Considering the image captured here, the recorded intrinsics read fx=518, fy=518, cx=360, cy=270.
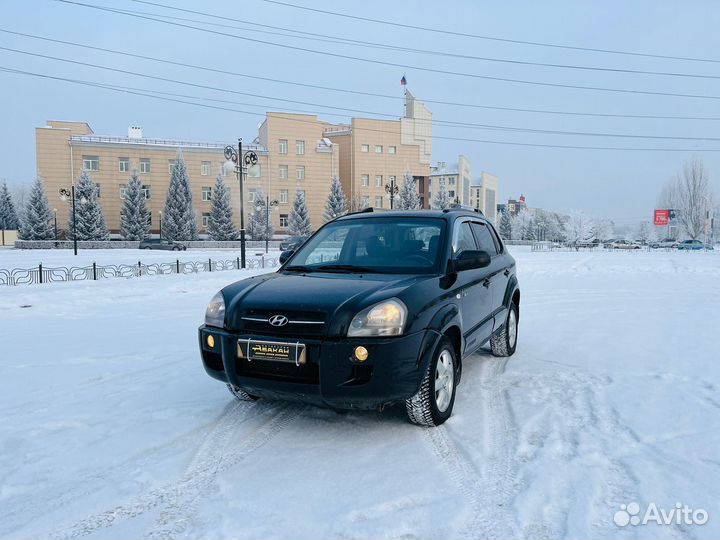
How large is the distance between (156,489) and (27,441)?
1.44 m

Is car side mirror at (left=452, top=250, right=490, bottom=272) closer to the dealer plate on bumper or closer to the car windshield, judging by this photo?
the car windshield

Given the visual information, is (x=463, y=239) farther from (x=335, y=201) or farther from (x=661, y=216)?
(x=661, y=216)

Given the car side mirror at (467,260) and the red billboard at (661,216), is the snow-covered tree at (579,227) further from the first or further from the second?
the car side mirror at (467,260)

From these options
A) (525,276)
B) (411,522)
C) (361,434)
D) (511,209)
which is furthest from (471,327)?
(511,209)

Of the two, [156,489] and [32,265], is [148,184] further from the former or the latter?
[156,489]

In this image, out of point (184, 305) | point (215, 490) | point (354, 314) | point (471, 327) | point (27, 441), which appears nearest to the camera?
point (215, 490)

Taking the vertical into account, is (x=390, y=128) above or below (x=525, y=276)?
above

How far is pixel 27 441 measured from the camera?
3896 mm

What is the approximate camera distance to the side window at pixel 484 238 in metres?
5.90

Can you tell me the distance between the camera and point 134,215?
5375 centimetres

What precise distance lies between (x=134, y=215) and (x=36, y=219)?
29.2 feet

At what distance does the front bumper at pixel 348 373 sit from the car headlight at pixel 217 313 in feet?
1.32

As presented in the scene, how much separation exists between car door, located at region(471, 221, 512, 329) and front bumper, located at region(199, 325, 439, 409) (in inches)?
86.0

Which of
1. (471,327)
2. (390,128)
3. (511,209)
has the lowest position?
(471,327)
